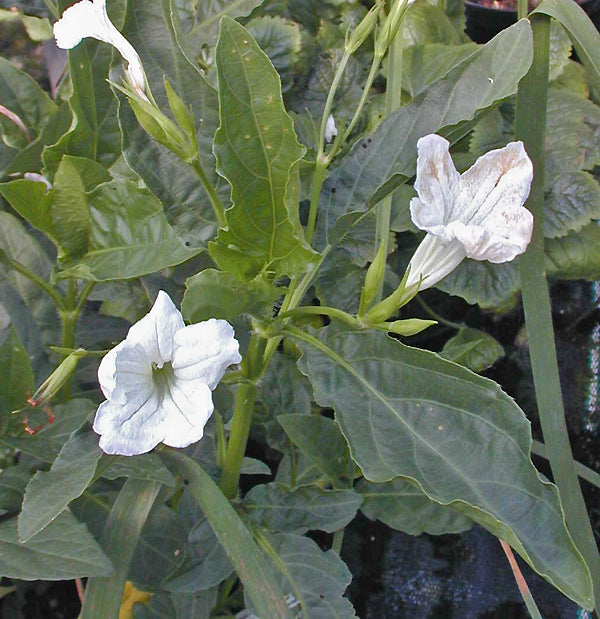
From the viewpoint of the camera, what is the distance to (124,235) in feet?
1.86

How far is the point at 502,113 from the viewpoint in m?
0.92

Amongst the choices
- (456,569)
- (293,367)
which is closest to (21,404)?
(293,367)

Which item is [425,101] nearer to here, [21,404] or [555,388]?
[555,388]

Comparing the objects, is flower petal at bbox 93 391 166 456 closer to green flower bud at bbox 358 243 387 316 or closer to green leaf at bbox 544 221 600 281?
green flower bud at bbox 358 243 387 316

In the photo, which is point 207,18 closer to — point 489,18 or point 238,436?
point 238,436

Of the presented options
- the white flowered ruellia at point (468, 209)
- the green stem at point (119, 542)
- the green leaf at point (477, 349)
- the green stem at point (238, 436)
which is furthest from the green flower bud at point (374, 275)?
the green leaf at point (477, 349)

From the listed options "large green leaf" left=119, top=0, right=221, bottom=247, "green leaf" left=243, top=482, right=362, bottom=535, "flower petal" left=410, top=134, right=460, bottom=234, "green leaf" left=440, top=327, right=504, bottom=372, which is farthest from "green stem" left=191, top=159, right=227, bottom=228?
"green leaf" left=440, top=327, right=504, bottom=372

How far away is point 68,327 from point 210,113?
0.25 m

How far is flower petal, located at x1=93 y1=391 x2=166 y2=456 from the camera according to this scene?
0.41 meters

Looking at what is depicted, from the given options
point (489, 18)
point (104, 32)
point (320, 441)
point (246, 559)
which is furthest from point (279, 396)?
point (489, 18)

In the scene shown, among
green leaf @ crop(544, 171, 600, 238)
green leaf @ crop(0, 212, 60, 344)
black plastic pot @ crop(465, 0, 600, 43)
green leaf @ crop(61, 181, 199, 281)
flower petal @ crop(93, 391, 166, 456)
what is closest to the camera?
flower petal @ crop(93, 391, 166, 456)

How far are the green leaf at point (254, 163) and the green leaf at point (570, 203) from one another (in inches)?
17.0

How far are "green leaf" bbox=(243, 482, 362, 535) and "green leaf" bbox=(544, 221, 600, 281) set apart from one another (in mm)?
411

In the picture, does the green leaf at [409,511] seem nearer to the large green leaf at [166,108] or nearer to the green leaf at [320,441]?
the green leaf at [320,441]
